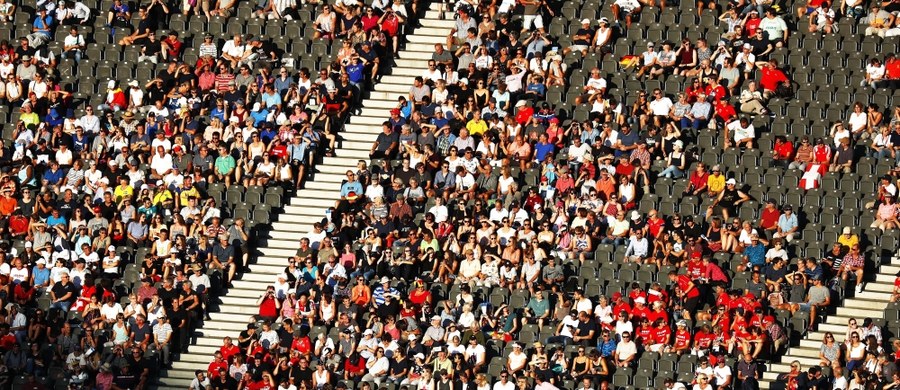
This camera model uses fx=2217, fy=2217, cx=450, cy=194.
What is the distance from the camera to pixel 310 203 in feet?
Answer: 137

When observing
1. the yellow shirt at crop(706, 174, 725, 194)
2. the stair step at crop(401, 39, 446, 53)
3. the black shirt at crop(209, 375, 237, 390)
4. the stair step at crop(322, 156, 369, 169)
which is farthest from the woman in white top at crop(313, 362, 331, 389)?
the stair step at crop(401, 39, 446, 53)

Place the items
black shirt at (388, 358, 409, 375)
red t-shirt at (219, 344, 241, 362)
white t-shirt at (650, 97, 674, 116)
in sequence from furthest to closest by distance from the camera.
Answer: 1. white t-shirt at (650, 97, 674, 116)
2. red t-shirt at (219, 344, 241, 362)
3. black shirt at (388, 358, 409, 375)

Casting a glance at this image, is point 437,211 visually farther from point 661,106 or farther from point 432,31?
point 432,31

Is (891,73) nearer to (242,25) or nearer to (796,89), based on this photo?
(796,89)

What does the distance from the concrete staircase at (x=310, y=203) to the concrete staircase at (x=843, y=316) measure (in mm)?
9558

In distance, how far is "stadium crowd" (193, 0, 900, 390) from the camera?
36750 millimetres

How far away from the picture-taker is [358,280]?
3875 cm

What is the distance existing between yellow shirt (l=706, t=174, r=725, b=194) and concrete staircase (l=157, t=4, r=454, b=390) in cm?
709

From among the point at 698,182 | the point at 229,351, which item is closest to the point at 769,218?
the point at 698,182

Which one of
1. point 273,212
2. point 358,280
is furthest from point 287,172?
point 358,280

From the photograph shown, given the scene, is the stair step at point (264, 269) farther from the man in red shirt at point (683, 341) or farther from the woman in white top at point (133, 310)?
the man in red shirt at point (683, 341)

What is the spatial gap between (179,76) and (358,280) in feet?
24.8

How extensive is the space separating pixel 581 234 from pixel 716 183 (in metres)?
2.58

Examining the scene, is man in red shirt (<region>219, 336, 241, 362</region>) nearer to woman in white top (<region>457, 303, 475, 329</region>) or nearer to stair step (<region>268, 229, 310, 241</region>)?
stair step (<region>268, 229, 310, 241</region>)
